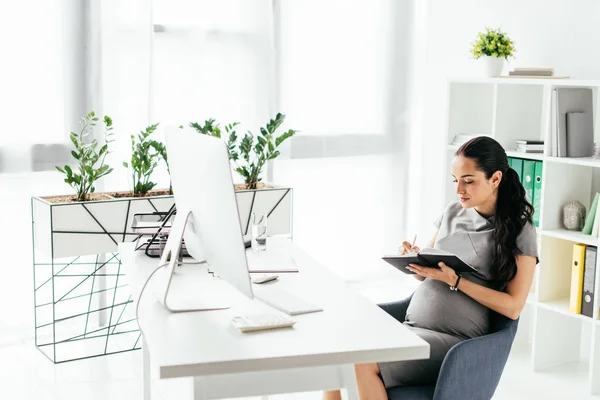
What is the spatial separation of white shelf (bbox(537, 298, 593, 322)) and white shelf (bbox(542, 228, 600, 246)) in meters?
0.32

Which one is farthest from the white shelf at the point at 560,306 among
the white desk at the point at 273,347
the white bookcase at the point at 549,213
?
the white desk at the point at 273,347

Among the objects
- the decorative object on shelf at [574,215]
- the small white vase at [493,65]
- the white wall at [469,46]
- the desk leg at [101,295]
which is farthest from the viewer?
the desk leg at [101,295]

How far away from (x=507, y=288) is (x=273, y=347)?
0.95 metres

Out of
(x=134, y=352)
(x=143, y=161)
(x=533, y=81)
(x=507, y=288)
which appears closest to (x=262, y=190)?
(x=143, y=161)

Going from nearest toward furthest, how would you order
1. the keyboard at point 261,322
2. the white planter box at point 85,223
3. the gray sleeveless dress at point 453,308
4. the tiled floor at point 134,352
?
the keyboard at point 261,322, the gray sleeveless dress at point 453,308, the tiled floor at point 134,352, the white planter box at point 85,223

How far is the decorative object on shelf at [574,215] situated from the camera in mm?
3600

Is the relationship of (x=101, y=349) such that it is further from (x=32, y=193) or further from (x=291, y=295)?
(x=291, y=295)

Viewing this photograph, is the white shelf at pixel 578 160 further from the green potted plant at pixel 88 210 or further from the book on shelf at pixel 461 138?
the green potted plant at pixel 88 210

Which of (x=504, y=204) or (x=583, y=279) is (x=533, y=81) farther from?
(x=504, y=204)

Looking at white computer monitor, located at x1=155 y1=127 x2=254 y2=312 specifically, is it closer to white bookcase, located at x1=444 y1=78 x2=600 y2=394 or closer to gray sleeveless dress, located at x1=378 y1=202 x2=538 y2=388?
gray sleeveless dress, located at x1=378 y1=202 x2=538 y2=388

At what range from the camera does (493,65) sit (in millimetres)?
3914

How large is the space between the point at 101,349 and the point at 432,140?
2536 mm

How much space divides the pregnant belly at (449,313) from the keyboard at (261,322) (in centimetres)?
68

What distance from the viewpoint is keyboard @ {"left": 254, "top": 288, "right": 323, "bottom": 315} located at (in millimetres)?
2101
